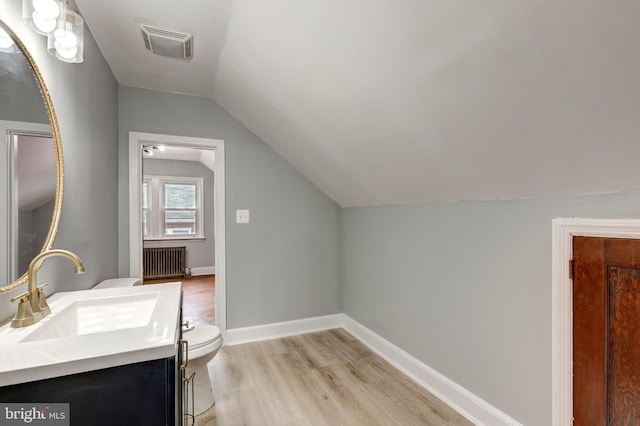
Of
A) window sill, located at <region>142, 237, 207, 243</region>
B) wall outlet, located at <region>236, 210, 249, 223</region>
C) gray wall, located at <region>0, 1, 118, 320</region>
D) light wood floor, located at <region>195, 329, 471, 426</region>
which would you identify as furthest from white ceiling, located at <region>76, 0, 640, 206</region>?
window sill, located at <region>142, 237, 207, 243</region>

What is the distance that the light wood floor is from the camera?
1761mm

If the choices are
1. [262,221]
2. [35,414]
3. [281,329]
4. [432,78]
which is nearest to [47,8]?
[35,414]

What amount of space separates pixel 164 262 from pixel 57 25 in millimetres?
5168

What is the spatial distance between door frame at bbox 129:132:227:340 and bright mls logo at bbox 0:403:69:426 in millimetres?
1893

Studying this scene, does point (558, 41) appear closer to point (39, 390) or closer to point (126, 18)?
point (39, 390)

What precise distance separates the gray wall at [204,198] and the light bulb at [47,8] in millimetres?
4828

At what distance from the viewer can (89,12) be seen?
1.65m

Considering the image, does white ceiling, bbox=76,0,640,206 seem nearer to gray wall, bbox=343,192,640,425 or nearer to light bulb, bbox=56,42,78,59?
gray wall, bbox=343,192,640,425

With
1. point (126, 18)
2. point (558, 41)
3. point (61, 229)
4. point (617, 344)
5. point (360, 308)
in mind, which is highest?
point (126, 18)

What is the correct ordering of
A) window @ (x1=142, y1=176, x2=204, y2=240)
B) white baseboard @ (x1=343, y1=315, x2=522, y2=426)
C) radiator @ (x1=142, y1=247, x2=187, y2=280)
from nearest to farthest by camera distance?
white baseboard @ (x1=343, y1=315, x2=522, y2=426) < radiator @ (x1=142, y1=247, x2=187, y2=280) < window @ (x1=142, y1=176, x2=204, y2=240)

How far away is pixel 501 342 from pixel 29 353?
6.24 feet

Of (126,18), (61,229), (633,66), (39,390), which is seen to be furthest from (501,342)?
(126,18)

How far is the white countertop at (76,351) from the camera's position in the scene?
0.69 metres

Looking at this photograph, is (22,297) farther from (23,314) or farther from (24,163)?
(24,163)
